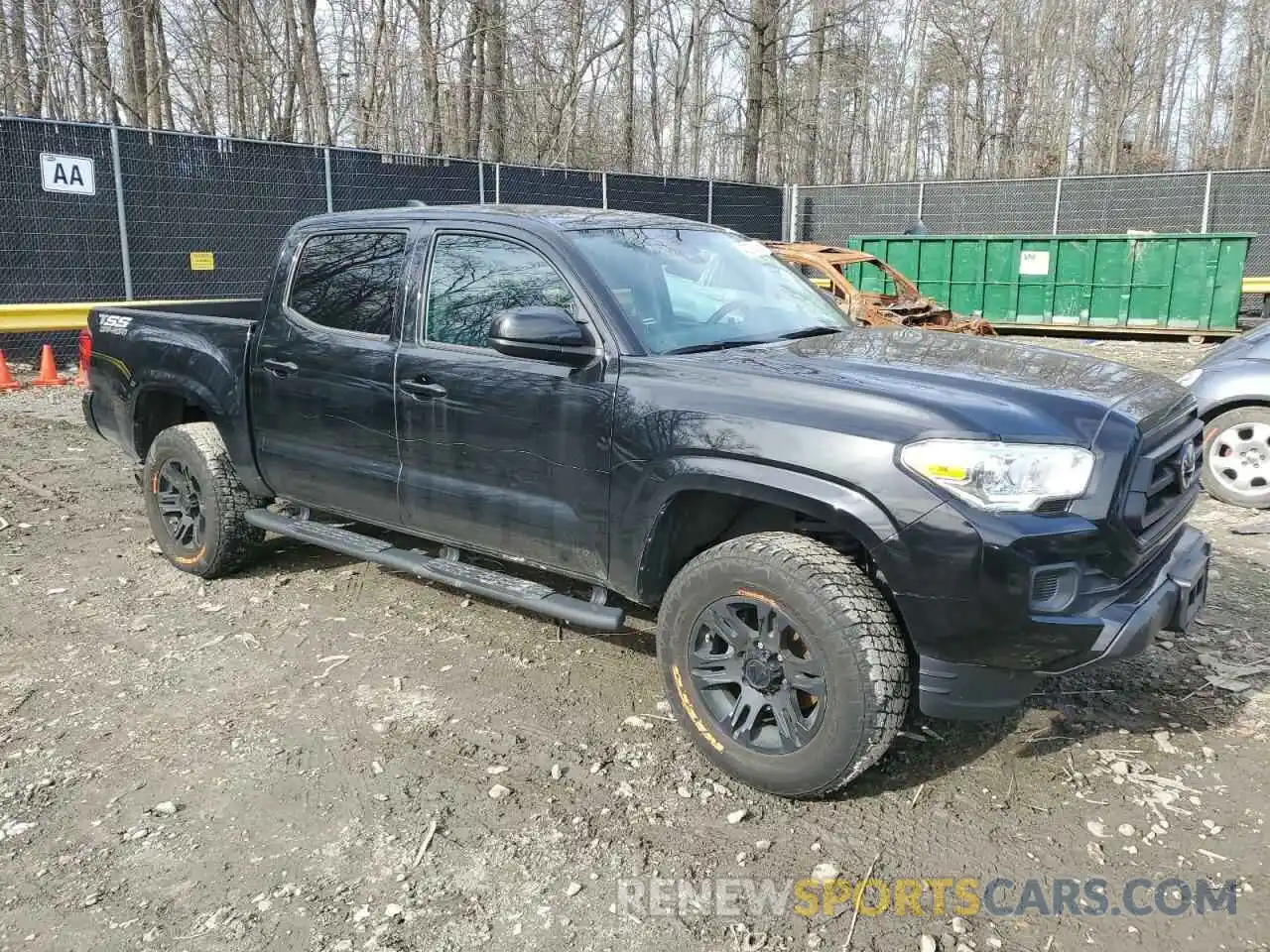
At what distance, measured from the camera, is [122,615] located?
4.96m

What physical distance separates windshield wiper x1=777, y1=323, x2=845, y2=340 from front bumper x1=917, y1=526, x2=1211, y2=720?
60.4 inches

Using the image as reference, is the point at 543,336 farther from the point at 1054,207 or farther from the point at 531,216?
the point at 1054,207

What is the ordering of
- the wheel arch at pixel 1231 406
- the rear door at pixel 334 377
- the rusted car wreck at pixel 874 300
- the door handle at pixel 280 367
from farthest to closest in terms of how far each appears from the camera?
1. the rusted car wreck at pixel 874 300
2. the wheel arch at pixel 1231 406
3. the door handle at pixel 280 367
4. the rear door at pixel 334 377

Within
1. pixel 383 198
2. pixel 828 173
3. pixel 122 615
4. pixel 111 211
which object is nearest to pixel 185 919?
pixel 122 615

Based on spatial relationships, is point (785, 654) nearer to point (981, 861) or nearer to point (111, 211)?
point (981, 861)

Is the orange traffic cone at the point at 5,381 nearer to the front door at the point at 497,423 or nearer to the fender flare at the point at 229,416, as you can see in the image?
the fender flare at the point at 229,416

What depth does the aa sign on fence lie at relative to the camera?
1229cm

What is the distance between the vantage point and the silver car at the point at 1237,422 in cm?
655

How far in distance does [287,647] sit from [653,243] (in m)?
2.46

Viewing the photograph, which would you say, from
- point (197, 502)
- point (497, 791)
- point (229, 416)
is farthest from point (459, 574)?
point (197, 502)

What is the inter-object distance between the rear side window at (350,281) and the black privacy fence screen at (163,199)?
959cm

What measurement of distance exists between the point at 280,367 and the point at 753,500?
262 centimetres

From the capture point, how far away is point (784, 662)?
127 inches

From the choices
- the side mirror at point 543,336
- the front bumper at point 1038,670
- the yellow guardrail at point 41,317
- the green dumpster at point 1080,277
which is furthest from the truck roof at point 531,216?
the green dumpster at point 1080,277
